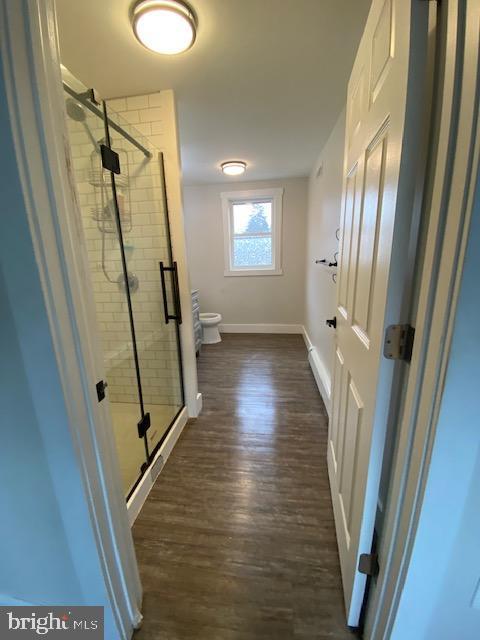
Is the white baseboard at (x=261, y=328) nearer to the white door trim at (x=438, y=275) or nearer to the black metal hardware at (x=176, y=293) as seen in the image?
the black metal hardware at (x=176, y=293)

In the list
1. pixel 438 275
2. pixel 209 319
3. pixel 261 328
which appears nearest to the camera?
pixel 438 275

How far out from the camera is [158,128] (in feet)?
5.95

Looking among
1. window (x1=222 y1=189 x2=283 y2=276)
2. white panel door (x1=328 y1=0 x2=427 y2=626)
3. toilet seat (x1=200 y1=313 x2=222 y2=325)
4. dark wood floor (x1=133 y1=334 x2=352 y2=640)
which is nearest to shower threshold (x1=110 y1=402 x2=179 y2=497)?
dark wood floor (x1=133 y1=334 x2=352 y2=640)

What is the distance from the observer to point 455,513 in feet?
2.07

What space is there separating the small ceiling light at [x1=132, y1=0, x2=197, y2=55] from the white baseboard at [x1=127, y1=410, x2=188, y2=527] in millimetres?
2301

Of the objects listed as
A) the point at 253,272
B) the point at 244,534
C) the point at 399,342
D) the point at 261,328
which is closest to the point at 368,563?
the point at 244,534

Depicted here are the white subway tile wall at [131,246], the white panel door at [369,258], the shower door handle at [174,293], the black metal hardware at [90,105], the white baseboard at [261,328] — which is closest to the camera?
the white panel door at [369,258]

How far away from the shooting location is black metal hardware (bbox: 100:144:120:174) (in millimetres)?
1458

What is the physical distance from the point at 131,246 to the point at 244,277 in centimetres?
265

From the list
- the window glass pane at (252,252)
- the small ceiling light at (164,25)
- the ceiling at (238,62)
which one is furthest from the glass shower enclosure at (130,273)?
the window glass pane at (252,252)

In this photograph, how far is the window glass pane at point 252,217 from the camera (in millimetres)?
4160

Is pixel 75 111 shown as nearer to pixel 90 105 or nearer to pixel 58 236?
pixel 90 105

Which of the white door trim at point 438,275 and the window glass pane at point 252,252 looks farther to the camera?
the window glass pane at point 252,252

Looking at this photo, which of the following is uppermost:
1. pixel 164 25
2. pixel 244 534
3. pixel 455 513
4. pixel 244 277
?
pixel 164 25
